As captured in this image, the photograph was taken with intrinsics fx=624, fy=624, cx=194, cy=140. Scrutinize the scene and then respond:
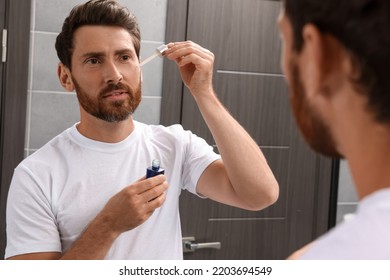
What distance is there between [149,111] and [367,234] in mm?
1524

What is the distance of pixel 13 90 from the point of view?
1.72 metres

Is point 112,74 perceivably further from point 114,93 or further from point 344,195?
point 344,195

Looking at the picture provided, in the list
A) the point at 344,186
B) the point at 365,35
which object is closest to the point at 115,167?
the point at 365,35

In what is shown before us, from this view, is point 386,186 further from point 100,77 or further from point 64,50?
point 64,50

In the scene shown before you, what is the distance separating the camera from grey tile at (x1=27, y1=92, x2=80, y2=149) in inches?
70.0

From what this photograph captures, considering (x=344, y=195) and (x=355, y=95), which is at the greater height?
(x=355, y=95)

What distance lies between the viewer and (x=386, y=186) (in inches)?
17.8

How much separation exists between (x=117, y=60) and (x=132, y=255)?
0.39 metres

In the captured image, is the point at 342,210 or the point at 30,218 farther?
the point at 342,210

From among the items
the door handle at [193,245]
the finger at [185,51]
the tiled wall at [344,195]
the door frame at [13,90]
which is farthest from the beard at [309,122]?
the tiled wall at [344,195]

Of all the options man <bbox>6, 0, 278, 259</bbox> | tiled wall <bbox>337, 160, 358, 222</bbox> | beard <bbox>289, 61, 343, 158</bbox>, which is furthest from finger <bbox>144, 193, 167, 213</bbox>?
tiled wall <bbox>337, 160, 358, 222</bbox>

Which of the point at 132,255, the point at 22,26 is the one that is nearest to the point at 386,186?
the point at 132,255

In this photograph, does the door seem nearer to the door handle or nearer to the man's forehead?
the door handle

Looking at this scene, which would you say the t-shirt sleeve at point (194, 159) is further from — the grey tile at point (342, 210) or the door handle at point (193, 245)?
the grey tile at point (342, 210)
